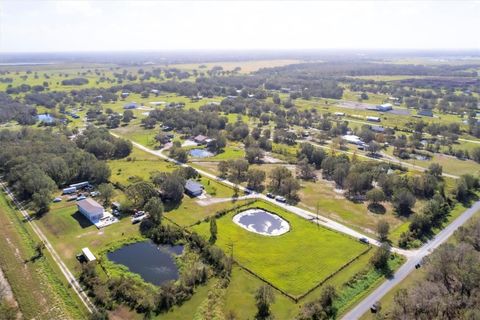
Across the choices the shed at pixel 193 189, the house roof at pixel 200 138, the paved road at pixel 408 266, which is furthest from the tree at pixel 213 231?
the house roof at pixel 200 138

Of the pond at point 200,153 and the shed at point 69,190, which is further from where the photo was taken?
the pond at point 200,153

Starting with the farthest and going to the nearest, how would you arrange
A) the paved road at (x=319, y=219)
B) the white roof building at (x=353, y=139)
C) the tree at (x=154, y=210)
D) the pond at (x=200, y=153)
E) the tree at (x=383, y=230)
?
the white roof building at (x=353, y=139) → the pond at (x=200, y=153) → the tree at (x=154, y=210) → the tree at (x=383, y=230) → the paved road at (x=319, y=219)

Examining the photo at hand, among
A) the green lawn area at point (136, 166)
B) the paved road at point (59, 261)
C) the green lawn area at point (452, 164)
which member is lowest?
the green lawn area at point (452, 164)

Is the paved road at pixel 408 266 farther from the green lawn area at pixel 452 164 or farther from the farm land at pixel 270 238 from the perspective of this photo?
the green lawn area at pixel 452 164

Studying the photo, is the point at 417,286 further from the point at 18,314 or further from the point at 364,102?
the point at 364,102

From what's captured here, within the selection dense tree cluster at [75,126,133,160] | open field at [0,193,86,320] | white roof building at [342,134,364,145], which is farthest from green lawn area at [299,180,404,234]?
dense tree cluster at [75,126,133,160]

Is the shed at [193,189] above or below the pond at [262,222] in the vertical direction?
above

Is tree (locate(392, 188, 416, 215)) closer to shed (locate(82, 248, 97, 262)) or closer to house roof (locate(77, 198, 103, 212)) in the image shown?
shed (locate(82, 248, 97, 262))
